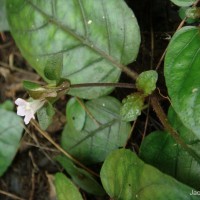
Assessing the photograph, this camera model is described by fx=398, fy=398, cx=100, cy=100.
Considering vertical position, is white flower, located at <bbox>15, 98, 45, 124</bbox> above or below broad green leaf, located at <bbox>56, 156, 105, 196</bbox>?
above

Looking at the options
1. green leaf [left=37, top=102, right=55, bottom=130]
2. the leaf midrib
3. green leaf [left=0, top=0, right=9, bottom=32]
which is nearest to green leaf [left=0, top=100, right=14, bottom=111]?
green leaf [left=0, top=0, right=9, bottom=32]

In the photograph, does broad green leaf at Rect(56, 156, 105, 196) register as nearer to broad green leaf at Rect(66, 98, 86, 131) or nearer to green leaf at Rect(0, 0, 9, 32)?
broad green leaf at Rect(66, 98, 86, 131)

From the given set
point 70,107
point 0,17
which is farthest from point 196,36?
point 0,17

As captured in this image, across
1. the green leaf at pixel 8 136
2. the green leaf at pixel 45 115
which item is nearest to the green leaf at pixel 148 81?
the green leaf at pixel 45 115

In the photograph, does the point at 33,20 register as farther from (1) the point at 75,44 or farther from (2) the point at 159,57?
(2) the point at 159,57

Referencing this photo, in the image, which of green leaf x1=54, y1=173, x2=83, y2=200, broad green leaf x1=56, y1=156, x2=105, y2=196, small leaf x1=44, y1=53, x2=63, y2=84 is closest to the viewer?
small leaf x1=44, y1=53, x2=63, y2=84

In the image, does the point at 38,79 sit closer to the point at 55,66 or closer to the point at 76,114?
the point at 76,114
